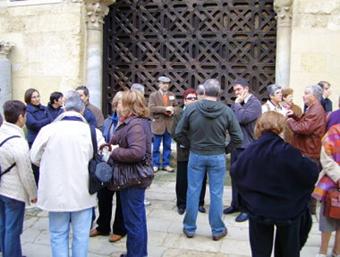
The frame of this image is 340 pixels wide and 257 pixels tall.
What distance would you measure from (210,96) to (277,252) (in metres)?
1.85

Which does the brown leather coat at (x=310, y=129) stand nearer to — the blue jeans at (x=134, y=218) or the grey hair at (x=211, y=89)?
the grey hair at (x=211, y=89)

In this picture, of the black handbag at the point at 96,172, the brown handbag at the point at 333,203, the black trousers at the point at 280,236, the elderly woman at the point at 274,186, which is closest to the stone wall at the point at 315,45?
the brown handbag at the point at 333,203

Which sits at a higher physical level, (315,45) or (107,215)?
(315,45)

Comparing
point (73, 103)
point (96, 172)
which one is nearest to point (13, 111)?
point (73, 103)

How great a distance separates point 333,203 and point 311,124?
1281mm

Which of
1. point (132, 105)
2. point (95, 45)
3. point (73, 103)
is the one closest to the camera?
point (73, 103)

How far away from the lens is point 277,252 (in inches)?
128

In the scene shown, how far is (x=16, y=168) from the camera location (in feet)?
12.4

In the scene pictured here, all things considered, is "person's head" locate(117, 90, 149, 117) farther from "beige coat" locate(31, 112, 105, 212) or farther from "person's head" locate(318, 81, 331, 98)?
"person's head" locate(318, 81, 331, 98)

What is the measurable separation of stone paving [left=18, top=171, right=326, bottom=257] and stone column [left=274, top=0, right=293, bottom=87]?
306cm

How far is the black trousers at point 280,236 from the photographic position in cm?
310

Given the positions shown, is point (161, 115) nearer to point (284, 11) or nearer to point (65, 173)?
point (284, 11)

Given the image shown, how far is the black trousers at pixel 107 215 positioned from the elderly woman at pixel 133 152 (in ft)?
2.47

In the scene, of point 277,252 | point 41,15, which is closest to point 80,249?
point 277,252
